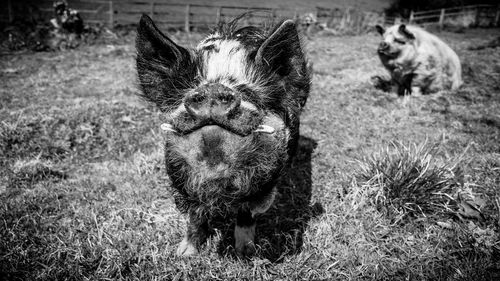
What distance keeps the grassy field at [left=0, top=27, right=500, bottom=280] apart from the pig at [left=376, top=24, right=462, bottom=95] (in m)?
1.14

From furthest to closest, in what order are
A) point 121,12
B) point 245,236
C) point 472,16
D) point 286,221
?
point 472,16, point 121,12, point 286,221, point 245,236

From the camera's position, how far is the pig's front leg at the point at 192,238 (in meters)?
2.74

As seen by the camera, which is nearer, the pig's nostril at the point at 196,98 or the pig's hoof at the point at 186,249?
the pig's nostril at the point at 196,98

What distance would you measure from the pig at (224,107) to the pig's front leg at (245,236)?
0.24 m

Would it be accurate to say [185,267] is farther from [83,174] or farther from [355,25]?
[355,25]

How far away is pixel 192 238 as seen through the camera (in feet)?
9.14

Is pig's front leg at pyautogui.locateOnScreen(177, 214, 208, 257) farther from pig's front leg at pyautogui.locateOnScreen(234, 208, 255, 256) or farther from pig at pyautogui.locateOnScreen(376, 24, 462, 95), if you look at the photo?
pig at pyautogui.locateOnScreen(376, 24, 462, 95)

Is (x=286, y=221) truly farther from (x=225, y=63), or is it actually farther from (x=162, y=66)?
(x=162, y=66)

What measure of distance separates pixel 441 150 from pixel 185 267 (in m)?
3.63

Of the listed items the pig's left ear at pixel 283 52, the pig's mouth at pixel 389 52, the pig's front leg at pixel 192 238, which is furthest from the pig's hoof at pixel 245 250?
the pig's mouth at pixel 389 52

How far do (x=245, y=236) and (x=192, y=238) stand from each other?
46cm

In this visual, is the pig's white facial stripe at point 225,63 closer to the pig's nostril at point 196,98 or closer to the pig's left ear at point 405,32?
the pig's nostril at point 196,98

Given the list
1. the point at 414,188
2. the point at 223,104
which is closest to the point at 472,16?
the point at 414,188

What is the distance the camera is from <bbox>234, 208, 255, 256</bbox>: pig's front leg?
2699mm
